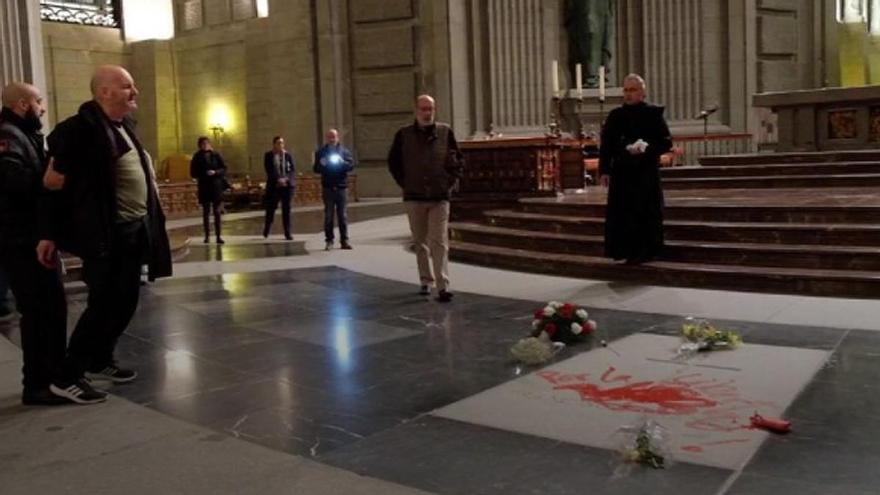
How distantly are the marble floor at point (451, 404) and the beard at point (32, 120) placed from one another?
1.56m

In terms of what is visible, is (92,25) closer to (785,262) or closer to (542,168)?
(542,168)

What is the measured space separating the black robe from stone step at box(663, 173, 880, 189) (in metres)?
3.98

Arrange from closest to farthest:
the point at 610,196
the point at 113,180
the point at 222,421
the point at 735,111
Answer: the point at 222,421, the point at 113,180, the point at 610,196, the point at 735,111

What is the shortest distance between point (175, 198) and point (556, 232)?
1334 cm

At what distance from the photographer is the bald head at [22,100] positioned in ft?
17.3

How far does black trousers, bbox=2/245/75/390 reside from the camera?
495 centimetres

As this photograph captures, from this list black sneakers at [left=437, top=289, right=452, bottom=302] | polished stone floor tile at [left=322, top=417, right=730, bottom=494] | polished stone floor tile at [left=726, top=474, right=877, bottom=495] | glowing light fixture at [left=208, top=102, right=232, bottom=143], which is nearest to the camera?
polished stone floor tile at [left=726, top=474, right=877, bottom=495]

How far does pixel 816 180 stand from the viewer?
38.8 feet

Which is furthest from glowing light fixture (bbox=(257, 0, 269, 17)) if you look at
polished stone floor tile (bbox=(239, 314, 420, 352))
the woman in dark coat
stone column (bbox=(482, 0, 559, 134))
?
polished stone floor tile (bbox=(239, 314, 420, 352))

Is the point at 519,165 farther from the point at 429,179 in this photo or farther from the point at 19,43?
the point at 19,43

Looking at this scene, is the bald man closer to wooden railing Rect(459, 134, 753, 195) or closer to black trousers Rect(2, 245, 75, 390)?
black trousers Rect(2, 245, 75, 390)

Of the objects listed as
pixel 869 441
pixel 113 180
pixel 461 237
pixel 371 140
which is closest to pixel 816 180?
pixel 461 237

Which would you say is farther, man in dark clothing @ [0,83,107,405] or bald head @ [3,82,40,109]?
bald head @ [3,82,40,109]

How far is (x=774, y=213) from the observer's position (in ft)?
30.1
